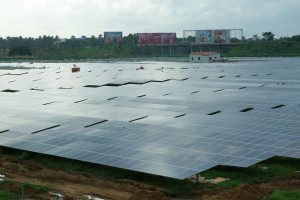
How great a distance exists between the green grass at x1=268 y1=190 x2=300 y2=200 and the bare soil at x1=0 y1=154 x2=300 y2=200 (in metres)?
0.47

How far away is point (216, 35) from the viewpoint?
174 metres

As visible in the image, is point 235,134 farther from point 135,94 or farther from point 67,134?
point 135,94

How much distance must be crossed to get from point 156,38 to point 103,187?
167743mm

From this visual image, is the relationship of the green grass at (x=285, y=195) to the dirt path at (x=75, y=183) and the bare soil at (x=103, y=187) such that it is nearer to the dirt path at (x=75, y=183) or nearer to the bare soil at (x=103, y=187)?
the bare soil at (x=103, y=187)

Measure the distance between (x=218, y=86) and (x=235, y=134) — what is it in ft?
111

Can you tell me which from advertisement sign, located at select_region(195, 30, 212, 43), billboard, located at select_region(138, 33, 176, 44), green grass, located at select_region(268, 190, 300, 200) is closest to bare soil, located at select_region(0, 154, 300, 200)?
green grass, located at select_region(268, 190, 300, 200)

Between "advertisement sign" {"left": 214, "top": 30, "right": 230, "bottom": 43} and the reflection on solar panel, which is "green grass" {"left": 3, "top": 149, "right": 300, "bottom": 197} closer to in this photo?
the reflection on solar panel

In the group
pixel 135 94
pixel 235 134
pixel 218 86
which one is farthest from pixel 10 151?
pixel 218 86

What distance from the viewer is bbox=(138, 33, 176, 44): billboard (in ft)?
620

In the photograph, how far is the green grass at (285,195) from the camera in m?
20.0

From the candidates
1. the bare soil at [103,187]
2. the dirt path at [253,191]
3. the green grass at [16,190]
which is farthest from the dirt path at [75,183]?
the dirt path at [253,191]

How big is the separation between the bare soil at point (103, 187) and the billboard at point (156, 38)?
6430 inches

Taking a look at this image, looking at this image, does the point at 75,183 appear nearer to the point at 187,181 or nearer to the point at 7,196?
the point at 7,196

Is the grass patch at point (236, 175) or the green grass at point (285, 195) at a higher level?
the green grass at point (285, 195)
